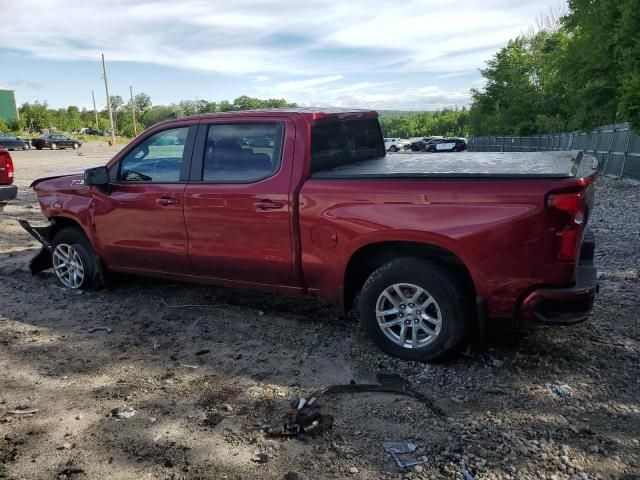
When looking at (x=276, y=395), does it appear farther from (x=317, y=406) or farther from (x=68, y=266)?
(x=68, y=266)

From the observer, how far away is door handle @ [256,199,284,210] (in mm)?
4218

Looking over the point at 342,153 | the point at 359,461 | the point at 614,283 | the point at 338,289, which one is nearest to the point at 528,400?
the point at 359,461

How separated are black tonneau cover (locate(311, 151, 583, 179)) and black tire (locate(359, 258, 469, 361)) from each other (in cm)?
66

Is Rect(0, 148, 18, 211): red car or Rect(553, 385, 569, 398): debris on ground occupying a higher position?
Rect(0, 148, 18, 211): red car

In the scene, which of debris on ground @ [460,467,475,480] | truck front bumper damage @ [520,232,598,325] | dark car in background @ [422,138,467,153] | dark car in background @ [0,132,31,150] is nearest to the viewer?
debris on ground @ [460,467,475,480]

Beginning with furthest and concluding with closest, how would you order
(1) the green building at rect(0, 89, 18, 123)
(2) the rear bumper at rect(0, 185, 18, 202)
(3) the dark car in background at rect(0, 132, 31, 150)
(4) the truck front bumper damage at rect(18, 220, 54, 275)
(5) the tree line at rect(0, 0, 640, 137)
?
(1) the green building at rect(0, 89, 18, 123), (3) the dark car in background at rect(0, 132, 31, 150), (5) the tree line at rect(0, 0, 640, 137), (2) the rear bumper at rect(0, 185, 18, 202), (4) the truck front bumper damage at rect(18, 220, 54, 275)

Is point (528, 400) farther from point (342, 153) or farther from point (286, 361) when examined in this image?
point (342, 153)

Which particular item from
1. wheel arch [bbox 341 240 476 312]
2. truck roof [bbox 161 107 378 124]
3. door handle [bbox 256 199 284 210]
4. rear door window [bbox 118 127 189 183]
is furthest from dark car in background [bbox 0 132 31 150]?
wheel arch [bbox 341 240 476 312]

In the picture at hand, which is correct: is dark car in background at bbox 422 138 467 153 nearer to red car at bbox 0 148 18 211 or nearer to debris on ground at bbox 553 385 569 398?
red car at bbox 0 148 18 211

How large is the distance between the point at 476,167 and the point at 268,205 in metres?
1.59

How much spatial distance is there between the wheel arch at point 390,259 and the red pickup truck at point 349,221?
0.04 feet

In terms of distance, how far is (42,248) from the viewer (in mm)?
6367

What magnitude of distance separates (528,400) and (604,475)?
0.76 metres

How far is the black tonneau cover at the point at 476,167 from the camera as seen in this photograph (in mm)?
3479
